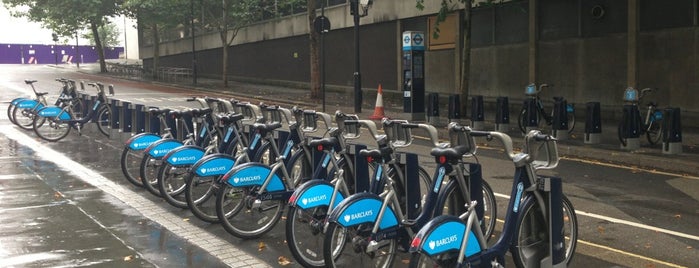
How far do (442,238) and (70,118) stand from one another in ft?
39.2

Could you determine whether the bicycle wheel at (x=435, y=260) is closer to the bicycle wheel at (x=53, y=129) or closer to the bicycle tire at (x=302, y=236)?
the bicycle tire at (x=302, y=236)

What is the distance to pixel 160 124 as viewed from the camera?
10508mm

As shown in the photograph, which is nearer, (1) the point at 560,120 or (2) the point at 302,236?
(2) the point at 302,236

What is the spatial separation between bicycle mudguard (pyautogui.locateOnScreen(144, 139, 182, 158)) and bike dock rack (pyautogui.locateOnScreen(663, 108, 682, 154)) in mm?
8130

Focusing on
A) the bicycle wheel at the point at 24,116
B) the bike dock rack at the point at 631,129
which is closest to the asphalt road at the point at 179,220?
the bike dock rack at the point at 631,129

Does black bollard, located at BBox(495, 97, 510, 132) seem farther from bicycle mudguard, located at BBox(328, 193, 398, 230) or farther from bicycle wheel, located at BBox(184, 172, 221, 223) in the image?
bicycle mudguard, located at BBox(328, 193, 398, 230)

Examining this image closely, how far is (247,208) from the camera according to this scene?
259 inches

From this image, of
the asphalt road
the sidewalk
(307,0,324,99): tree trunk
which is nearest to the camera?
the asphalt road

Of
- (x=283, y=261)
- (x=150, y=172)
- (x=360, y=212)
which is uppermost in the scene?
(x=360, y=212)

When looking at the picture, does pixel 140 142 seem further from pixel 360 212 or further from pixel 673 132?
pixel 673 132

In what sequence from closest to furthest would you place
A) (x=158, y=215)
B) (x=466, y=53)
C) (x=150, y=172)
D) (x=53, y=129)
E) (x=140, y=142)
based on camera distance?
(x=158, y=215) < (x=150, y=172) < (x=140, y=142) < (x=53, y=129) < (x=466, y=53)

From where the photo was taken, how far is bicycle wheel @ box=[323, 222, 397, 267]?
16.5 ft

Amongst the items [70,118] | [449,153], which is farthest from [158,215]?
[70,118]

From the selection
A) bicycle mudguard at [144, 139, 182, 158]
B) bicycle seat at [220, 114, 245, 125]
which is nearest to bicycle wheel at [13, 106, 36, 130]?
bicycle mudguard at [144, 139, 182, 158]
